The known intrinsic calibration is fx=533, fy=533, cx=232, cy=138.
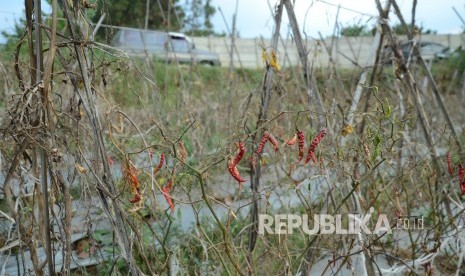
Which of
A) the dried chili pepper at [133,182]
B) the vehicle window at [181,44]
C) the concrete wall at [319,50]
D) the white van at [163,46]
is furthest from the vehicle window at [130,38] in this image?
the dried chili pepper at [133,182]

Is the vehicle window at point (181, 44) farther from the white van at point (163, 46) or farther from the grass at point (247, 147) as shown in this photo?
the grass at point (247, 147)

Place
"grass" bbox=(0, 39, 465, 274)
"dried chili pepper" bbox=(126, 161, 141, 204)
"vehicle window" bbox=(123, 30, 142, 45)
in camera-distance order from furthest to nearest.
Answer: "vehicle window" bbox=(123, 30, 142, 45) → "grass" bbox=(0, 39, 465, 274) → "dried chili pepper" bbox=(126, 161, 141, 204)

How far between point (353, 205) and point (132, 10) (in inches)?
829

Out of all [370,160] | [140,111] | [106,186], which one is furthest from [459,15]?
[140,111]

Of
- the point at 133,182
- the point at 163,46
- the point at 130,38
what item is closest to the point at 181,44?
the point at 130,38

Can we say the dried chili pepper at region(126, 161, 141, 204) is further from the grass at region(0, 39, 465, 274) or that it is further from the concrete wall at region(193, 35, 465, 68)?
the concrete wall at region(193, 35, 465, 68)

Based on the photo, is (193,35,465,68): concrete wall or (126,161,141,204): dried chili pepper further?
(193,35,465,68): concrete wall

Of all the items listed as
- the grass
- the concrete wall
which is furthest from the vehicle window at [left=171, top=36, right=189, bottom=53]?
the grass

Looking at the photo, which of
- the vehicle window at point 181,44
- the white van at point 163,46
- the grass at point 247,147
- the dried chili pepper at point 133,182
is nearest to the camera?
the dried chili pepper at point 133,182

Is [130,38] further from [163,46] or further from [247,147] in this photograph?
[247,147]

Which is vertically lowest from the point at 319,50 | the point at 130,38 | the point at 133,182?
the point at 133,182

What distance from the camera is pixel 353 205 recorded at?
197cm

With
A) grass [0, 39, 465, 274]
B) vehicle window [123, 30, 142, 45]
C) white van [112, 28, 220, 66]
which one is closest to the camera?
grass [0, 39, 465, 274]

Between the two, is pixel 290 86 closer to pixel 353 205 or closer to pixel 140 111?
pixel 140 111
